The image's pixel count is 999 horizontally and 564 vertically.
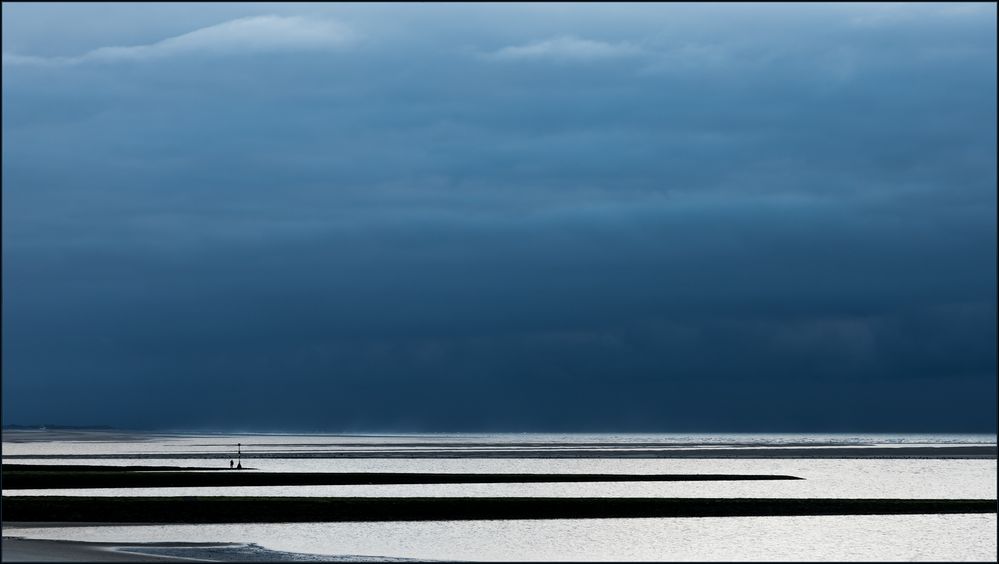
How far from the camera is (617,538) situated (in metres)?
51.8

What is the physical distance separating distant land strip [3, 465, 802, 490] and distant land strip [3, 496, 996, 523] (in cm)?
1821

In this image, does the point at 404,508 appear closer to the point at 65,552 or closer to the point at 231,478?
the point at 65,552

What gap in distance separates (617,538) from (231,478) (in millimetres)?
41008

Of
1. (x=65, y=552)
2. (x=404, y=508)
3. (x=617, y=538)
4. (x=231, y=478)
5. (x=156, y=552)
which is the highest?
(x=231, y=478)

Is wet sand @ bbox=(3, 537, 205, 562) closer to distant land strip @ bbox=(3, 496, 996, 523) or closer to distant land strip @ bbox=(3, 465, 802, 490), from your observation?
distant land strip @ bbox=(3, 496, 996, 523)

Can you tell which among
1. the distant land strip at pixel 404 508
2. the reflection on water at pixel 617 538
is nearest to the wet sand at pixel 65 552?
the reflection on water at pixel 617 538

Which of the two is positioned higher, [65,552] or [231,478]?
[231,478]

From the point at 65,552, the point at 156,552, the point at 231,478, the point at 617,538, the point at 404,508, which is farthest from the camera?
the point at 231,478

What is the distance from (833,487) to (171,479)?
45416mm

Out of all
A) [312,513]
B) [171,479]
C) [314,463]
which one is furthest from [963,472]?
[312,513]

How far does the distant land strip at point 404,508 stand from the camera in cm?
5562

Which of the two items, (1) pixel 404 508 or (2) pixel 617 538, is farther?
(1) pixel 404 508

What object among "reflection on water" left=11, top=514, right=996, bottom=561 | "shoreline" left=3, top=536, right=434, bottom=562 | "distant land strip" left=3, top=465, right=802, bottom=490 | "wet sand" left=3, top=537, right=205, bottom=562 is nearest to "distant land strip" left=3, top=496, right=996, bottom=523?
"reflection on water" left=11, top=514, right=996, bottom=561

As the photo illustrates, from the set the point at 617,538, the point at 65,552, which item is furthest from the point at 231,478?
the point at 65,552
